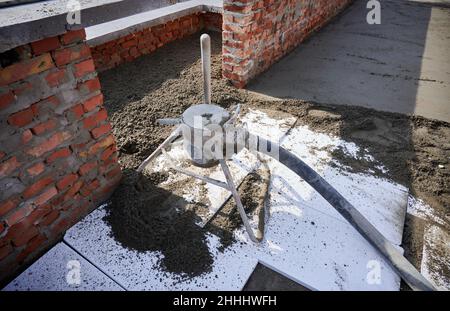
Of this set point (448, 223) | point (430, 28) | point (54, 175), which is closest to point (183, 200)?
point (54, 175)

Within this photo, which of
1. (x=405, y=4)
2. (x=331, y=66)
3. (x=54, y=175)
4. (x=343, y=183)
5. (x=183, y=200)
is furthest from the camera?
(x=405, y=4)

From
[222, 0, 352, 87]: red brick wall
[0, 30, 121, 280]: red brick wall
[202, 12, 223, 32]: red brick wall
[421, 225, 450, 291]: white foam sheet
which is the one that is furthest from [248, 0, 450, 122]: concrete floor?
[0, 30, 121, 280]: red brick wall

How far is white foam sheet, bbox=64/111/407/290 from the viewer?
1.92m

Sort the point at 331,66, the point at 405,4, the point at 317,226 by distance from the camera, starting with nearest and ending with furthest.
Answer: the point at 317,226, the point at 331,66, the point at 405,4

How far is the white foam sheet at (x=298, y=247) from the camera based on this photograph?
6.30ft

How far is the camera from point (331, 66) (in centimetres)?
477

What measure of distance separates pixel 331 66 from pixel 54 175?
172 inches

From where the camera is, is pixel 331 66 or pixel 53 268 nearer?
pixel 53 268

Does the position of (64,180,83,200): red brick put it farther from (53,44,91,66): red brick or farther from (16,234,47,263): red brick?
(53,44,91,66): red brick

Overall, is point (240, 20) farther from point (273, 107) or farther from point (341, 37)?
point (341, 37)

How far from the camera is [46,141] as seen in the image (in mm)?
1828

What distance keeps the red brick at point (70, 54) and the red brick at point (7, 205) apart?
0.87 meters

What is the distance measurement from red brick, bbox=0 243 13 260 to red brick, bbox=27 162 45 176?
1.54 ft

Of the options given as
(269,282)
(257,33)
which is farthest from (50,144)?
(257,33)
